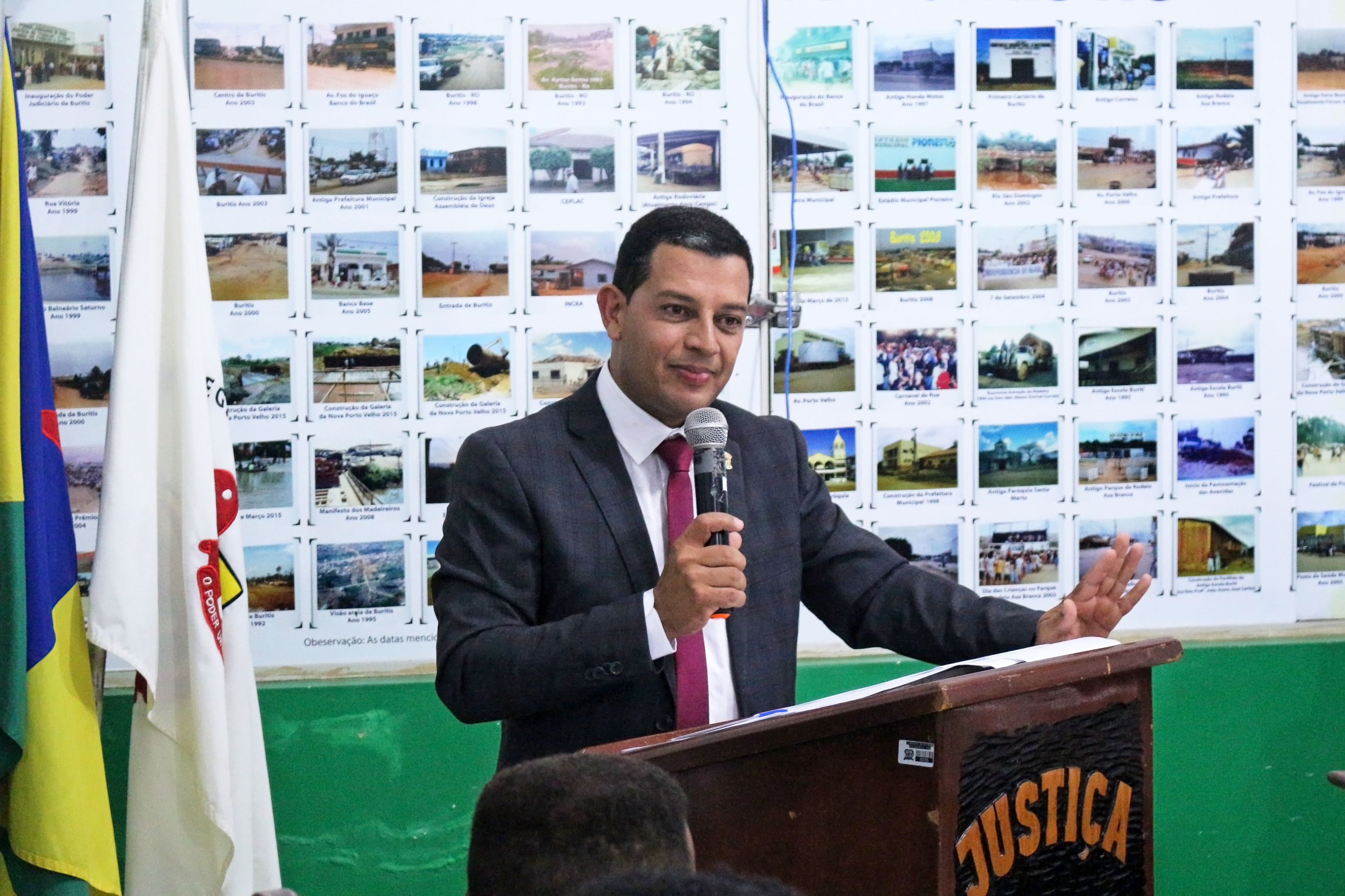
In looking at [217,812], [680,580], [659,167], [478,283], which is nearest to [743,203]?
[659,167]

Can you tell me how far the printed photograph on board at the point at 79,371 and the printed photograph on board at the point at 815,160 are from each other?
1634 millimetres

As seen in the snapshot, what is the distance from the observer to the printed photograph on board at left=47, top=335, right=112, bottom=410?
2887mm

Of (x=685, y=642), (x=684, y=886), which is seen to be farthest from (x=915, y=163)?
(x=684, y=886)

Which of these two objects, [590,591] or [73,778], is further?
[73,778]

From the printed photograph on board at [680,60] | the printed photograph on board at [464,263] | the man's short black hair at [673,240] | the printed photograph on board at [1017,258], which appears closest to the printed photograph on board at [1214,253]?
the printed photograph on board at [1017,258]

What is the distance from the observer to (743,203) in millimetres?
3068

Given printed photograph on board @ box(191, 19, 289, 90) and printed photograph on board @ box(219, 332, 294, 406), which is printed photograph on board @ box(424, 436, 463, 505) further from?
printed photograph on board @ box(191, 19, 289, 90)

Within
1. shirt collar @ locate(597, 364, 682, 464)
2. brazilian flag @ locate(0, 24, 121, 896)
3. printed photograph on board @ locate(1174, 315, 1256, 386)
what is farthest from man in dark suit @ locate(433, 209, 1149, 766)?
printed photograph on board @ locate(1174, 315, 1256, 386)

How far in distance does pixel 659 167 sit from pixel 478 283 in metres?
0.52

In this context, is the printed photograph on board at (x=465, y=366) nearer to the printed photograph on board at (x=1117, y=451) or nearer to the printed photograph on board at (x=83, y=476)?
the printed photograph on board at (x=83, y=476)

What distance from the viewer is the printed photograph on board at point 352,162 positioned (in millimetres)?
2975

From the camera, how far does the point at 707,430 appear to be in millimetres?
1895

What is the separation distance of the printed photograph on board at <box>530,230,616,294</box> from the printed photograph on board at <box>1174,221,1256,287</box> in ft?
4.87

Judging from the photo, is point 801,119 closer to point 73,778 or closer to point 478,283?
point 478,283
